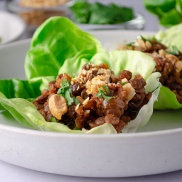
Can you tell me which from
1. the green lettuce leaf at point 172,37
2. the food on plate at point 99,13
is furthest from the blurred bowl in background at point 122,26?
the green lettuce leaf at point 172,37

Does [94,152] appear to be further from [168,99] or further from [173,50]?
[173,50]

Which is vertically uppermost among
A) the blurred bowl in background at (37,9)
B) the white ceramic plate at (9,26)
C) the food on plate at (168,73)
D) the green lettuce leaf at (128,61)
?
the green lettuce leaf at (128,61)

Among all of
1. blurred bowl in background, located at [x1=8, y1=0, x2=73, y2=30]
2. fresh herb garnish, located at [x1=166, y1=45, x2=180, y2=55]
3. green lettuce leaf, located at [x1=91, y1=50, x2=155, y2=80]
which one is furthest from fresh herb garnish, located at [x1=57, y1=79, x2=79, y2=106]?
blurred bowl in background, located at [x1=8, y1=0, x2=73, y2=30]

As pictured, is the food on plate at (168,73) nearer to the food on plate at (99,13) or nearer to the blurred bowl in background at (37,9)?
the food on plate at (99,13)

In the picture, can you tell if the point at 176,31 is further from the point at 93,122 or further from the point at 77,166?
the point at 77,166

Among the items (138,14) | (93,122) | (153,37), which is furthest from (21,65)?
(138,14)

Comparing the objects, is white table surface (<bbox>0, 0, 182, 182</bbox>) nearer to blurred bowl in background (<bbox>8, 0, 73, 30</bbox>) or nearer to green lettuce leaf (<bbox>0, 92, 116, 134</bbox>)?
green lettuce leaf (<bbox>0, 92, 116, 134</bbox>)
